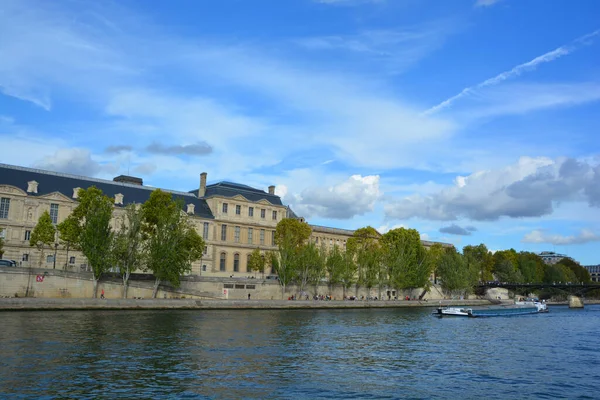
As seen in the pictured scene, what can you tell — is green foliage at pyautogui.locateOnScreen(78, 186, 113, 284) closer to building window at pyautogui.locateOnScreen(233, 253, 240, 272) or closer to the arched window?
the arched window

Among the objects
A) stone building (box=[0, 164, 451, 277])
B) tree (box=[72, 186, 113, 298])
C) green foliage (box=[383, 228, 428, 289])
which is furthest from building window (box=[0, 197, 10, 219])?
green foliage (box=[383, 228, 428, 289])

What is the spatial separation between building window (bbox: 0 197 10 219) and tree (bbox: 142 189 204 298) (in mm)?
19406

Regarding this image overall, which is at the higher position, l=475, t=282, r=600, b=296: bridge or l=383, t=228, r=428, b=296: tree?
l=383, t=228, r=428, b=296: tree

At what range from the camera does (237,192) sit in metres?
109

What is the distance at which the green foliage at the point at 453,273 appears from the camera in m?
125

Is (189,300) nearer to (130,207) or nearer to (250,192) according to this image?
(130,207)

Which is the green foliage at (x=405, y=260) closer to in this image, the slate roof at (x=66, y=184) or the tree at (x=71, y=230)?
the slate roof at (x=66, y=184)

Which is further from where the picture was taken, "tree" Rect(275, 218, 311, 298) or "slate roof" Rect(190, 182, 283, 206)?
"slate roof" Rect(190, 182, 283, 206)

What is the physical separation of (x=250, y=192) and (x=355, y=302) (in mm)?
32757

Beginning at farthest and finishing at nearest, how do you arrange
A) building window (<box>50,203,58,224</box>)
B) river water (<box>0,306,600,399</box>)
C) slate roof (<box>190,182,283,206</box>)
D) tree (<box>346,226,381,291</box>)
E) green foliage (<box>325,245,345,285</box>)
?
slate roof (<box>190,182,283,206</box>) → tree (<box>346,226,381,291</box>) → green foliage (<box>325,245,345,285</box>) → building window (<box>50,203,58,224</box>) → river water (<box>0,306,600,399</box>)

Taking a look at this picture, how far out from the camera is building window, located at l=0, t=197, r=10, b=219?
79188 millimetres

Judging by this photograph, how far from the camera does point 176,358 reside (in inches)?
1289

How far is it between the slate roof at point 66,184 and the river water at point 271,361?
34349 mm

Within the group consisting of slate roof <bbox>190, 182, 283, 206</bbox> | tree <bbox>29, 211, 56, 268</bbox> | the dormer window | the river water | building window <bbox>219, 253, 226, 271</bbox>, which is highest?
slate roof <bbox>190, 182, 283, 206</bbox>
